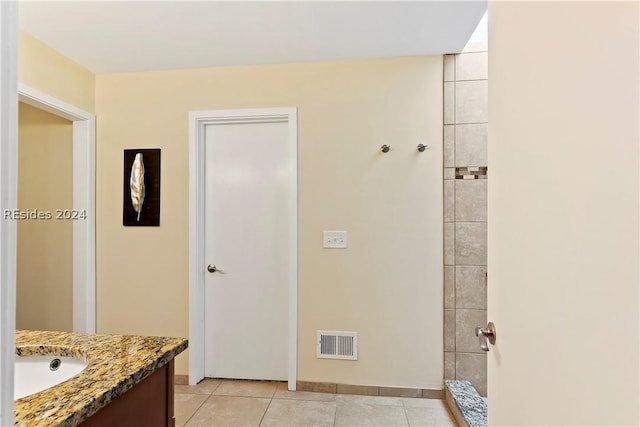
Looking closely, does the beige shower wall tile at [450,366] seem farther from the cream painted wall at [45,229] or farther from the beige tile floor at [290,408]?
the cream painted wall at [45,229]

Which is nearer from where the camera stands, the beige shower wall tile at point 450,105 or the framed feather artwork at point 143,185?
the beige shower wall tile at point 450,105

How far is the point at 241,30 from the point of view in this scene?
2.01 m

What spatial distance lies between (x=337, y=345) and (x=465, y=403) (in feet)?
2.87

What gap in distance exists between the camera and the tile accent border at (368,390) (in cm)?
226

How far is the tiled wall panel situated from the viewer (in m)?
2.24

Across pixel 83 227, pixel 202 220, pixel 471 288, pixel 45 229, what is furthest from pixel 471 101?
pixel 45 229

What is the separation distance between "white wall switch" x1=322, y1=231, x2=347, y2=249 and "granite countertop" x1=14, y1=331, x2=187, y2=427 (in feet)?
4.65

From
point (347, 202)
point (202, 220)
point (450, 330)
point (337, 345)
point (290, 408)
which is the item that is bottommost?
point (290, 408)

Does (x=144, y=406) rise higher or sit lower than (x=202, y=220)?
lower

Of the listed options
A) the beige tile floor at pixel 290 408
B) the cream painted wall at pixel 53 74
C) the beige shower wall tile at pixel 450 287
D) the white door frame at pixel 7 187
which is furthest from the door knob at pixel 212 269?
the white door frame at pixel 7 187

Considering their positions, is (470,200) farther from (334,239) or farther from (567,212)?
(567,212)

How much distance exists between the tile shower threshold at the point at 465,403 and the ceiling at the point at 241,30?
7.56ft

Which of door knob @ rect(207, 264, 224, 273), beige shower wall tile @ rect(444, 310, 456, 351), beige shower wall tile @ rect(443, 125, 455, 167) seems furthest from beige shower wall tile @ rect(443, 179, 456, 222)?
door knob @ rect(207, 264, 224, 273)

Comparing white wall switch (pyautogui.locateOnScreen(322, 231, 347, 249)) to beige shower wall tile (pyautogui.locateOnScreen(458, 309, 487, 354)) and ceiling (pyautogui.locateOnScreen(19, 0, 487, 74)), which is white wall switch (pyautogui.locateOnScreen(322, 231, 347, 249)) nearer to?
beige shower wall tile (pyautogui.locateOnScreen(458, 309, 487, 354))
